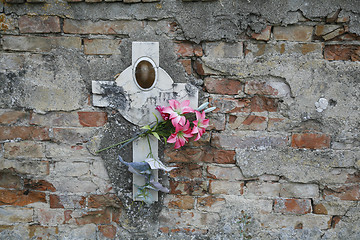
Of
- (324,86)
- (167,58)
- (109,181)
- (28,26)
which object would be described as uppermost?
(28,26)

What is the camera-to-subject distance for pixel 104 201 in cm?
138

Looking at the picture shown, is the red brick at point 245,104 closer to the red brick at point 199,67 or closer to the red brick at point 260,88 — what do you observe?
the red brick at point 260,88

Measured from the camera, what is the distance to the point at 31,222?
56.2 inches

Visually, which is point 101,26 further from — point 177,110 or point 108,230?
point 108,230

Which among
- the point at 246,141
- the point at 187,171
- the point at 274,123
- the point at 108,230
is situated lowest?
the point at 108,230

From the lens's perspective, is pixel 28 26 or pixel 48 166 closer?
pixel 28 26

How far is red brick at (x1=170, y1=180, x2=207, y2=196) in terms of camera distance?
137 centimetres

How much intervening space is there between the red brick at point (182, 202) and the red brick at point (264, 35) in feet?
3.07

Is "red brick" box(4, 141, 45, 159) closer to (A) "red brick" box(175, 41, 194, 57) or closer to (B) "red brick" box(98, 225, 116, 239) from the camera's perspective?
(B) "red brick" box(98, 225, 116, 239)

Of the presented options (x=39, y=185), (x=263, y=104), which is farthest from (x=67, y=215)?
(x=263, y=104)

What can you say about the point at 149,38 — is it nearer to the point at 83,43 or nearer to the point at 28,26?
the point at 83,43

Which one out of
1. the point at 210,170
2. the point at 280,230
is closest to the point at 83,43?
the point at 210,170

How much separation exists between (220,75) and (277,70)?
29 centimetres

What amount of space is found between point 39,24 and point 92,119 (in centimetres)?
55
